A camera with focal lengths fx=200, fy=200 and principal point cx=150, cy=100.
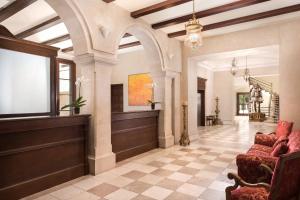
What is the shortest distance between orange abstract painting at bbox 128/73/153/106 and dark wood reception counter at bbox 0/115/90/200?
4432 mm

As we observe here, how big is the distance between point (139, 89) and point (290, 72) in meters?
5.10

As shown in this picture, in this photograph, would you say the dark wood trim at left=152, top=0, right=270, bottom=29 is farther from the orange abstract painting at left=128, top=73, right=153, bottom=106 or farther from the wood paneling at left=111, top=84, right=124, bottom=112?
the wood paneling at left=111, top=84, right=124, bottom=112

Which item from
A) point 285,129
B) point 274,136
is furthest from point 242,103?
point 285,129

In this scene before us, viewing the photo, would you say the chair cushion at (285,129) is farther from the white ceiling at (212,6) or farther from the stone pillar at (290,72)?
the white ceiling at (212,6)

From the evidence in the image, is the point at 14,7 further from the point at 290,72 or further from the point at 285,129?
the point at 290,72

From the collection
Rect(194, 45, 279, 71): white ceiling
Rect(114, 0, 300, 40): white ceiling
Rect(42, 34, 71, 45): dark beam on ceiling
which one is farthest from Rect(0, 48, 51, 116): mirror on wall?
Rect(194, 45, 279, 71): white ceiling

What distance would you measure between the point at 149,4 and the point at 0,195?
13.7 feet

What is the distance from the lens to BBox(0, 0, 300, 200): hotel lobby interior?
A: 9.13ft

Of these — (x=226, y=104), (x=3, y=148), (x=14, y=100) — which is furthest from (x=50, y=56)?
(x=226, y=104)

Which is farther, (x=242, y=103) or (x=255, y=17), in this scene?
(x=242, y=103)

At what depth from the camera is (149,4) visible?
14.2ft

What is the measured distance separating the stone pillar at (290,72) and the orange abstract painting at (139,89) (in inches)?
173

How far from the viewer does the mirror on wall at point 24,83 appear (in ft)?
15.3

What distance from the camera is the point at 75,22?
3.58 metres
